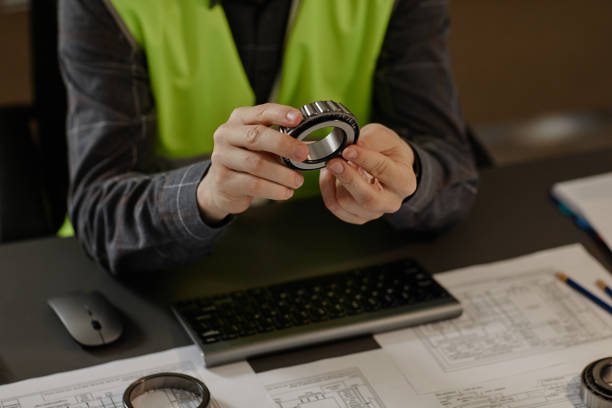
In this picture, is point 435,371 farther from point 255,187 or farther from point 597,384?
point 255,187

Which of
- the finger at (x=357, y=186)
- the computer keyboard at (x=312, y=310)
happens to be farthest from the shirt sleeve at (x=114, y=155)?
the finger at (x=357, y=186)

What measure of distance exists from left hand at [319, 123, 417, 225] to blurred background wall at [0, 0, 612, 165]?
6.39 ft

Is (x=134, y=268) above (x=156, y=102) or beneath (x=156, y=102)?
beneath

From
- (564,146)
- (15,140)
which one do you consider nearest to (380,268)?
(15,140)

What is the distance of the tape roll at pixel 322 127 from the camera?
88cm

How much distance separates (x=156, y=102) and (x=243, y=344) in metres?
0.42

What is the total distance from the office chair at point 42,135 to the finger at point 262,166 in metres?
0.58

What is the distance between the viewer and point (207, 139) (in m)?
1.17

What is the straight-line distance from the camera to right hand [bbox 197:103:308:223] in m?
0.89

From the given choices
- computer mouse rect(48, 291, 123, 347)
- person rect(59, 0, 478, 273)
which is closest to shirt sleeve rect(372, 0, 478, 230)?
person rect(59, 0, 478, 273)

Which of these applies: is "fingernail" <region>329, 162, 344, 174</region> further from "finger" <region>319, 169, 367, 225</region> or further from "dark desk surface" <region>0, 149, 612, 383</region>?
"dark desk surface" <region>0, 149, 612, 383</region>

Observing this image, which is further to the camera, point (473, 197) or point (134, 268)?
point (473, 197)

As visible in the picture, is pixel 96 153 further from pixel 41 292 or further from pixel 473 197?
pixel 473 197

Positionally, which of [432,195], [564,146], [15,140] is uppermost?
[432,195]
